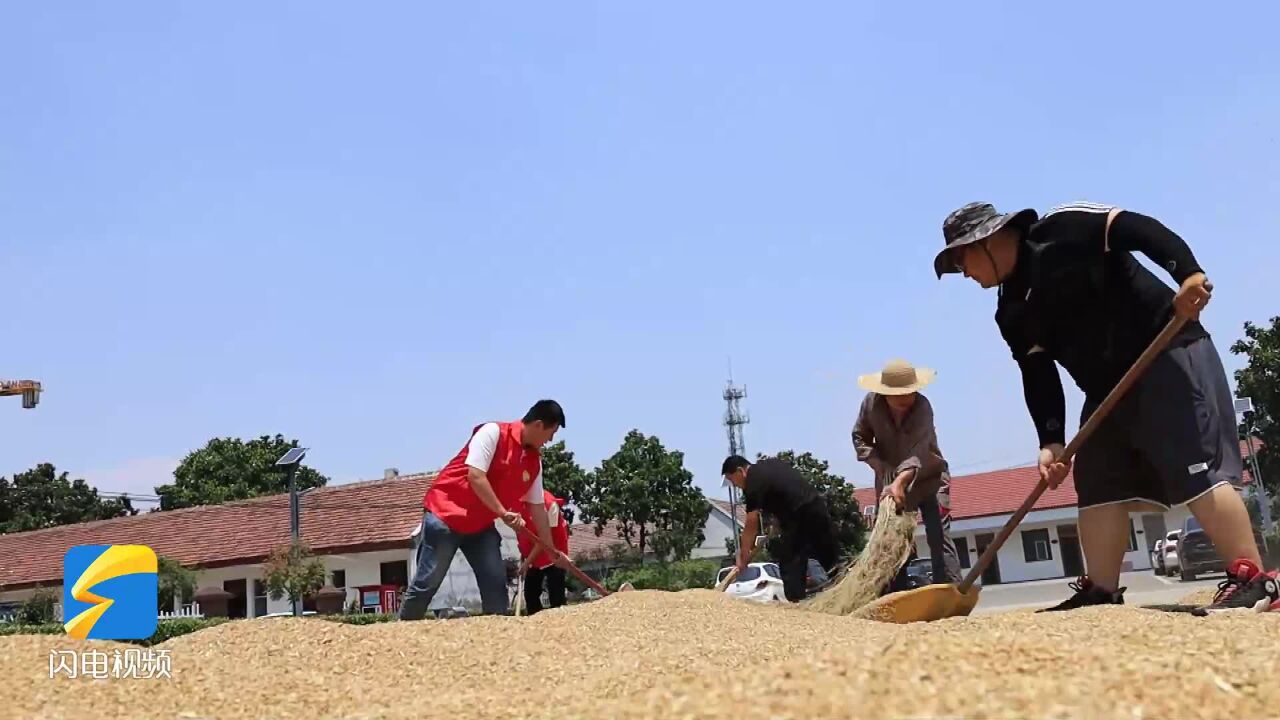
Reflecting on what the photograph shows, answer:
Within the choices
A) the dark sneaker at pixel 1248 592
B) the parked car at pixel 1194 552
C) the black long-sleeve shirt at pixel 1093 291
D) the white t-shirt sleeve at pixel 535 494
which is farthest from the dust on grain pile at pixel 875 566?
the parked car at pixel 1194 552

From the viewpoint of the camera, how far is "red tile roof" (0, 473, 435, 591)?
27.9 metres

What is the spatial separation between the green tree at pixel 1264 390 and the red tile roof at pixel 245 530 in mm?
20016

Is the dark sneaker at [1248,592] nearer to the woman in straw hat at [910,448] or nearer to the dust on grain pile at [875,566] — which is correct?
the dust on grain pile at [875,566]

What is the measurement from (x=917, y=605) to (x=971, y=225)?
1486mm

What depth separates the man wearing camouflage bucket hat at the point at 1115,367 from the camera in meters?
3.30

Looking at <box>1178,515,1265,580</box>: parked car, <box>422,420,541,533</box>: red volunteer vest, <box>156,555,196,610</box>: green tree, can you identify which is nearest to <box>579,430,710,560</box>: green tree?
<box>156,555,196,610</box>: green tree

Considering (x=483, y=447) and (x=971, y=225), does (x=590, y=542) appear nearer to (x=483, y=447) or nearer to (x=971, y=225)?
(x=483, y=447)

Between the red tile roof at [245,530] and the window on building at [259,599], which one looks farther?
the window on building at [259,599]

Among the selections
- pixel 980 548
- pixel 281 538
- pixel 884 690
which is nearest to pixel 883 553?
pixel 884 690

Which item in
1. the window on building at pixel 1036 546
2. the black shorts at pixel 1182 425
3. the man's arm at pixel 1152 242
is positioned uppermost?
the man's arm at pixel 1152 242

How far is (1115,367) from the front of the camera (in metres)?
3.70

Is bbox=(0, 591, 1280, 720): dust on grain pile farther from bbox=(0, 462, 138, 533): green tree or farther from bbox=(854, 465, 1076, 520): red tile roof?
bbox=(0, 462, 138, 533): green tree

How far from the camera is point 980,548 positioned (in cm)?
3931

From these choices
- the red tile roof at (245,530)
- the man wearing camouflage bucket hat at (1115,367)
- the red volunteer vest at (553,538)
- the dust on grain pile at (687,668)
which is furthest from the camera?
the red tile roof at (245,530)
